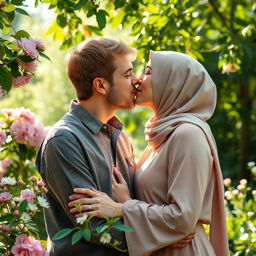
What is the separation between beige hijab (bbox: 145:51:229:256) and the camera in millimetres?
3008

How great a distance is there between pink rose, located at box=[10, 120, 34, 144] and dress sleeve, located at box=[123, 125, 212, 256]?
148 cm

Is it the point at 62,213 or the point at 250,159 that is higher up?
the point at 62,213

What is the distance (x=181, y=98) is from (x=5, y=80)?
854 mm

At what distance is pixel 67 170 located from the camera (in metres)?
2.81

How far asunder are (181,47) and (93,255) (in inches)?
83.4

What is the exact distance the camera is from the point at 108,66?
10.1 feet

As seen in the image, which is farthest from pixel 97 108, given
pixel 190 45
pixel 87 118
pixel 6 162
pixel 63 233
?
pixel 190 45

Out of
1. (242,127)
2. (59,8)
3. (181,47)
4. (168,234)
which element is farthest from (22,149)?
(242,127)

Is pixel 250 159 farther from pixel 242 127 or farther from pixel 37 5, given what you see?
pixel 37 5

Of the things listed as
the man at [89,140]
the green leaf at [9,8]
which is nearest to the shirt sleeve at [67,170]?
the man at [89,140]

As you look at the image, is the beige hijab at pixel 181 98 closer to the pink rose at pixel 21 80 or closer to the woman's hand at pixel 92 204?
the woman's hand at pixel 92 204

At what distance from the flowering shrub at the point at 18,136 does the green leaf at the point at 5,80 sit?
3.29 ft

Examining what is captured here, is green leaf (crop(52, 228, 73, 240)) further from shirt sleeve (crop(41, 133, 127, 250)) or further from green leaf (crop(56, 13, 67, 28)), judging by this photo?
green leaf (crop(56, 13, 67, 28))

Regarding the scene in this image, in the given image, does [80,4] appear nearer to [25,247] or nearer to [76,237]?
[25,247]
